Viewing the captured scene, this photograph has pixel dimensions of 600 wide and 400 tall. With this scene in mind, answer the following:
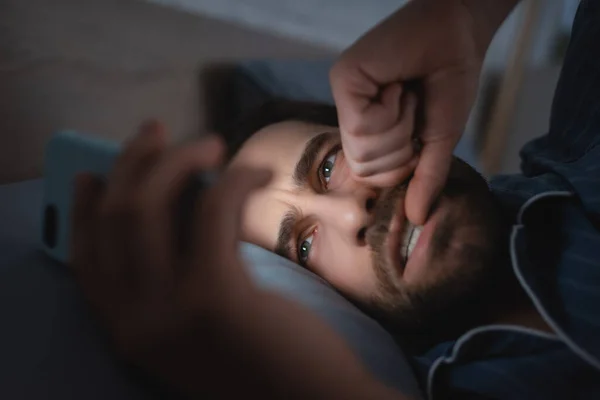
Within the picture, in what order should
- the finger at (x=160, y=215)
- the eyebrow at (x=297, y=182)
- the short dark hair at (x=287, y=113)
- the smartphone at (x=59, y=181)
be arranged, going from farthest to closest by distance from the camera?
the short dark hair at (x=287, y=113)
the eyebrow at (x=297, y=182)
the smartphone at (x=59, y=181)
the finger at (x=160, y=215)

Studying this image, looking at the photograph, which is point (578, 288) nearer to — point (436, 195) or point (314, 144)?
point (436, 195)

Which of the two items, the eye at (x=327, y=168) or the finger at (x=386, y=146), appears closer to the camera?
the finger at (x=386, y=146)

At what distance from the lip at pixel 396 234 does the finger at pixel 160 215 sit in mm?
332

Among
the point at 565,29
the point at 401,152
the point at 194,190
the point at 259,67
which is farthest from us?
the point at 565,29

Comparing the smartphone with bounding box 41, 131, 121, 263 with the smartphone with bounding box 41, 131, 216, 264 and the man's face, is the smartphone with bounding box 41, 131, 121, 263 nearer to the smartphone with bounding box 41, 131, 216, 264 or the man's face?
the smartphone with bounding box 41, 131, 216, 264

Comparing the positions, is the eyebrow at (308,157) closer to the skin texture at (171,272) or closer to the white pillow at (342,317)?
the white pillow at (342,317)

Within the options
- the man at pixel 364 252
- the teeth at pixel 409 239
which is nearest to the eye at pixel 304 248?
the man at pixel 364 252

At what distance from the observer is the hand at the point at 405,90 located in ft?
1.39

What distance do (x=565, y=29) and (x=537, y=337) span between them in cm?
144

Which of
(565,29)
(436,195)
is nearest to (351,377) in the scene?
(436,195)

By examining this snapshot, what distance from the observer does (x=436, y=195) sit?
52 cm

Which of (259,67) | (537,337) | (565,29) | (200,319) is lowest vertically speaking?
(537,337)

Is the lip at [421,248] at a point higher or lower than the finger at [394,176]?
lower

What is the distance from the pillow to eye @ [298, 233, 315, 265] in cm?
9
